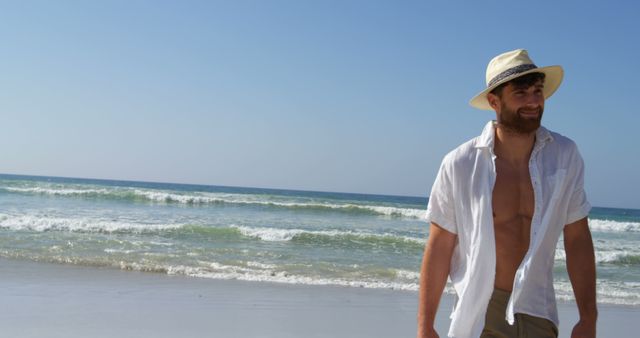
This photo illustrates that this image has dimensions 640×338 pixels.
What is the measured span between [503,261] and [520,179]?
28 cm

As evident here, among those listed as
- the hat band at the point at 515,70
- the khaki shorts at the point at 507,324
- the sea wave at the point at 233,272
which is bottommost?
the sea wave at the point at 233,272

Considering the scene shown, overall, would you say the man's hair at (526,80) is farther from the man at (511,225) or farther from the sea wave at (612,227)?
the sea wave at (612,227)

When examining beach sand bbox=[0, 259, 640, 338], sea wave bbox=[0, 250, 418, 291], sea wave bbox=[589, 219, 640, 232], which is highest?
sea wave bbox=[589, 219, 640, 232]

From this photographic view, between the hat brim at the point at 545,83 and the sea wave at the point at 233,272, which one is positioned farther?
the sea wave at the point at 233,272

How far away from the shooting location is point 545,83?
236 cm

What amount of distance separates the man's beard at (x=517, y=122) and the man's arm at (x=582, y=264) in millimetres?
347

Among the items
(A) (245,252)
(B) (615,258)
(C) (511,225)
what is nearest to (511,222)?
(C) (511,225)

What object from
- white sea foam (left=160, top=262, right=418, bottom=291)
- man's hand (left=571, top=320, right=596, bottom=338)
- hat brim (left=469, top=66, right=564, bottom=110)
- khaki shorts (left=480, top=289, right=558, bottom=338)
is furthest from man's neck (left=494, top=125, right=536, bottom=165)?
white sea foam (left=160, top=262, right=418, bottom=291)

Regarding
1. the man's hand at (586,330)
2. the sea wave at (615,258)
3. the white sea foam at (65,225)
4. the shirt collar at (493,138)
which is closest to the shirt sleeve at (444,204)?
the shirt collar at (493,138)

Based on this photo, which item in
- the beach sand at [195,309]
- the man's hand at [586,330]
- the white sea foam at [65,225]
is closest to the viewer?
the man's hand at [586,330]

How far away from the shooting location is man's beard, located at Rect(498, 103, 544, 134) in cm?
218

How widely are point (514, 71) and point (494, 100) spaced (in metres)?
0.15

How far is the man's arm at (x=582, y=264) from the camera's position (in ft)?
7.10

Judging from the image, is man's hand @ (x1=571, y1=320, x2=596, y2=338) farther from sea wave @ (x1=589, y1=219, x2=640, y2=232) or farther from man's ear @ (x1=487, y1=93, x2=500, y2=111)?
sea wave @ (x1=589, y1=219, x2=640, y2=232)
